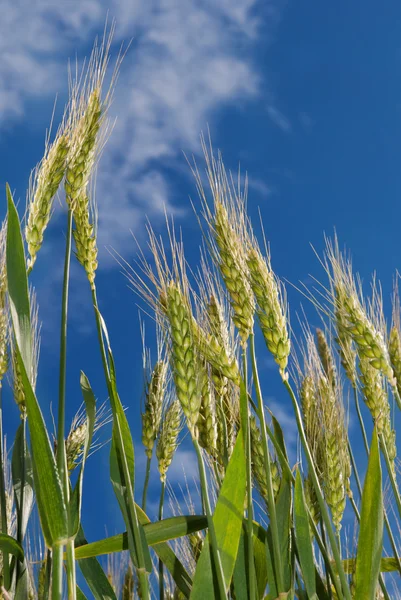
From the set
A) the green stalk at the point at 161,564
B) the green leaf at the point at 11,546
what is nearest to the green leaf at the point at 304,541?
the green stalk at the point at 161,564

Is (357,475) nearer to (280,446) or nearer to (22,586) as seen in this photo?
(280,446)

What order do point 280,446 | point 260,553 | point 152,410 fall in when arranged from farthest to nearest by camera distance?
1. point 152,410
2. point 280,446
3. point 260,553

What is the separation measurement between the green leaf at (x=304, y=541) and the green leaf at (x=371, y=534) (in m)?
0.11

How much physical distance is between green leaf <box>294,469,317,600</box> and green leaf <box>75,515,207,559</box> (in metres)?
0.23

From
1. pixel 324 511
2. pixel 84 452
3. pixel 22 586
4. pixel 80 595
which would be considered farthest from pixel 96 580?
pixel 324 511

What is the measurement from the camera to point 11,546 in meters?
1.51

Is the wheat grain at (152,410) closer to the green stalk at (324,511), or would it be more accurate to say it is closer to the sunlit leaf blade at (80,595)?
the sunlit leaf blade at (80,595)

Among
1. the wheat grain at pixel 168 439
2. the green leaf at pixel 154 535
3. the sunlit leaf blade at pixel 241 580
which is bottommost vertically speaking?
the sunlit leaf blade at pixel 241 580

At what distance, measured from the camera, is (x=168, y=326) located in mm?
1635

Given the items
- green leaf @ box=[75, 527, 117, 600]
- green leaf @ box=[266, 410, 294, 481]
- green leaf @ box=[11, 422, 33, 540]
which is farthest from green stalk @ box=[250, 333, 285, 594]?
green leaf @ box=[11, 422, 33, 540]

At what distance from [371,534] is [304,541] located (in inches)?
6.4

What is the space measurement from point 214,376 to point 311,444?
0.36 metres

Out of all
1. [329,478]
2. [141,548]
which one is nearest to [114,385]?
[141,548]

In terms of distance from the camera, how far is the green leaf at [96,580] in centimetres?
159
